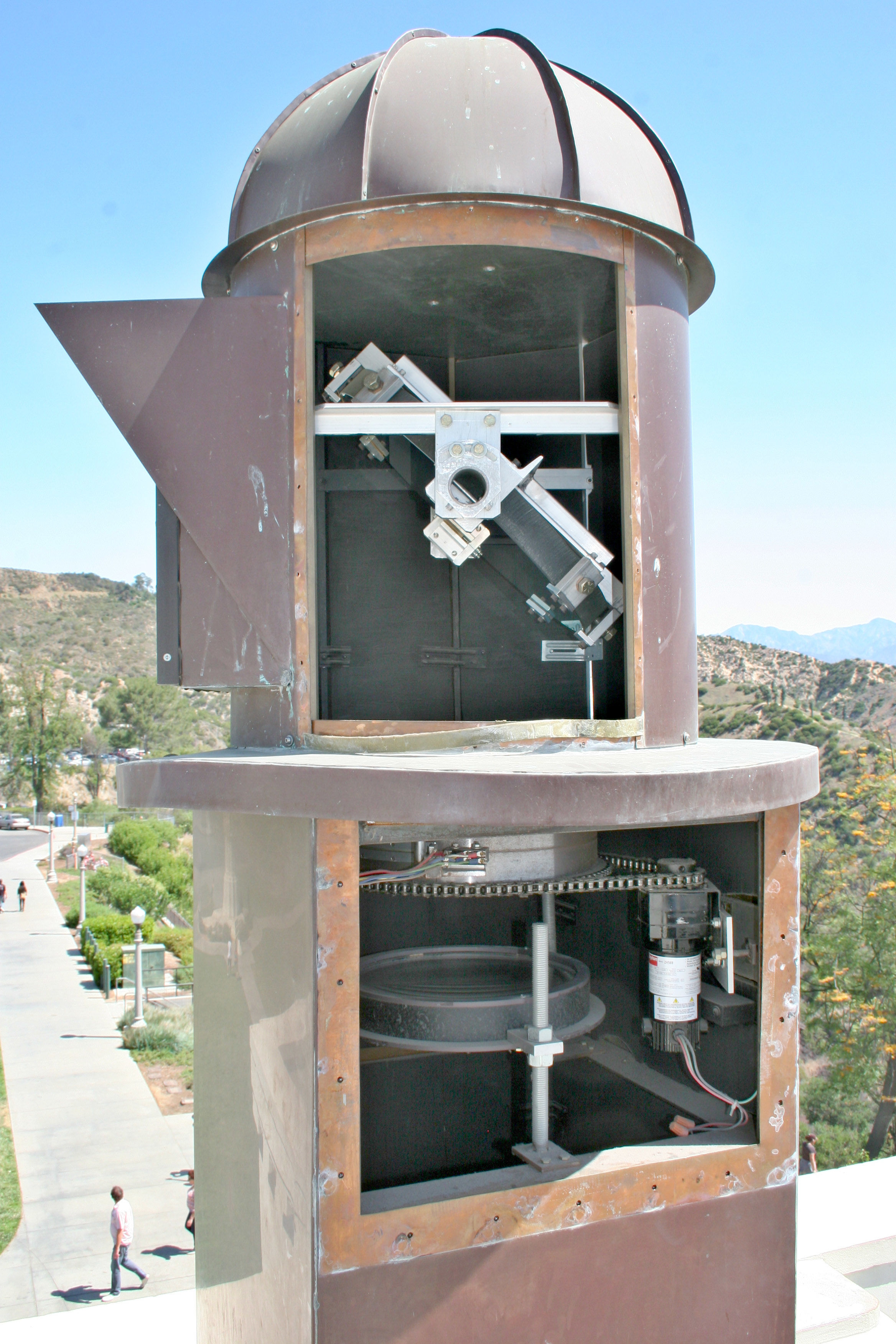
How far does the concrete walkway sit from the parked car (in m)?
29.1

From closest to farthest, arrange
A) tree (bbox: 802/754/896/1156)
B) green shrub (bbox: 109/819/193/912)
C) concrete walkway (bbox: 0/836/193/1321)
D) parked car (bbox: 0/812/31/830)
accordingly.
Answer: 1. concrete walkway (bbox: 0/836/193/1321)
2. tree (bbox: 802/754/896/1156)
3. green shrub (bbox: 109/819/193/912)
4. parked car (bbox: 0/812/31/830)

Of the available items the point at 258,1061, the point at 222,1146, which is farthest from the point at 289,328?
the point at 222,1146

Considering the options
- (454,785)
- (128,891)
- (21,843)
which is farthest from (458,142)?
(21,843)

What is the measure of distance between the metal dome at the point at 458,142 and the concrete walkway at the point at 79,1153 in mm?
6084

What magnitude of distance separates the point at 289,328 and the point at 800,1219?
6.84 metres

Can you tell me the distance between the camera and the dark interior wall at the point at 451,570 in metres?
5.52

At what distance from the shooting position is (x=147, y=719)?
6394cm

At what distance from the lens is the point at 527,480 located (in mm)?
4441

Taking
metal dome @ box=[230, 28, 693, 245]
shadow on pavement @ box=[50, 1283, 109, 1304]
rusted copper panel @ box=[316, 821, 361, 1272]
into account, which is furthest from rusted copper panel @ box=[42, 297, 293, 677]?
shadow on pavement @ box=[50, 1283, 109, 1304]

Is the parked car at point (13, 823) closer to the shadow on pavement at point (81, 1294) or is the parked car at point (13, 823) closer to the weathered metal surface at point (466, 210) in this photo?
the shadow on pavement at point (81, 1294)

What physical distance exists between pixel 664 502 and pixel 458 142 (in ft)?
5.25

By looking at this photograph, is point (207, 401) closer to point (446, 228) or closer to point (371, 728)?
point (446, 228)

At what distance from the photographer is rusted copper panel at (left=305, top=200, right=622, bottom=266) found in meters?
3.87

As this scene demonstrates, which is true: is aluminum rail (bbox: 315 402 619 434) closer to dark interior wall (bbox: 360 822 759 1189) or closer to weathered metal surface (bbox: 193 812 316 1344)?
weathered metal surface (bbox: 193 812 316 1344)
